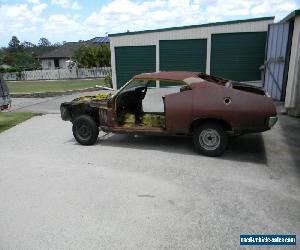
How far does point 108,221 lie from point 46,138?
4.74 meters

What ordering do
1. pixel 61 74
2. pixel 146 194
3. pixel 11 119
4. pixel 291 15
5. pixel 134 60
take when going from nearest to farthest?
pixel 146 194, pixel 291 15, pixel 11 119, pixel 134 60, pixel 61 74

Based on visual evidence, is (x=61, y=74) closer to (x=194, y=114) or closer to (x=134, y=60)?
(x=134, y=60)

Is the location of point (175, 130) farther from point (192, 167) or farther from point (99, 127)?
point (99, 127)

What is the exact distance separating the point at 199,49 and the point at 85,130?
8.92 meters

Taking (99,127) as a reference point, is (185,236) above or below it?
below

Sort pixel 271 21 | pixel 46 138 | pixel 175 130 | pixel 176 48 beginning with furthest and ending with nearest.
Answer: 1. pixel 176 48
2. pixel 271 21
3. pixel 46 138
4. pixel 175 130

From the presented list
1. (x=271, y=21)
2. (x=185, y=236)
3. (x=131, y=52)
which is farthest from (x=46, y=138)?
(x=271, y=21)

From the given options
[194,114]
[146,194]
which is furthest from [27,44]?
[146,194]

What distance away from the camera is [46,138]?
7.76 m

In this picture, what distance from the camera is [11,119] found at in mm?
10406

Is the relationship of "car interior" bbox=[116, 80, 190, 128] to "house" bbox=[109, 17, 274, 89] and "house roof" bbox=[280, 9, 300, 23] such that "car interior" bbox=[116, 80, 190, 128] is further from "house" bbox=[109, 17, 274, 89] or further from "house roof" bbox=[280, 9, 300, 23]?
"house" bbox=[109, 17, 274, 89]

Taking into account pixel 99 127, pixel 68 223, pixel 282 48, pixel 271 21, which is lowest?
pixel 68 223

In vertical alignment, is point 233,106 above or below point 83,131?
above

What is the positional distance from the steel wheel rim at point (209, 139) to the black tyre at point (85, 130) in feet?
8.24
